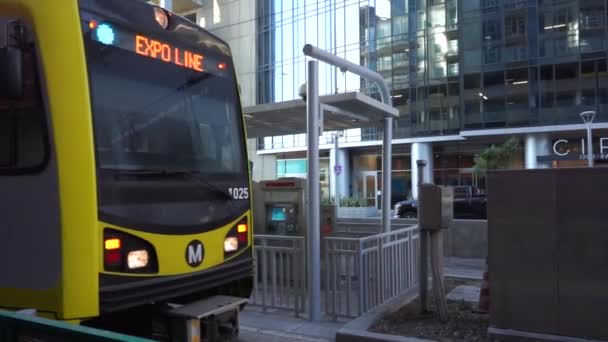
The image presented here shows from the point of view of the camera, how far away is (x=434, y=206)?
18.9ft

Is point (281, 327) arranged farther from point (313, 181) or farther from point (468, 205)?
point (468, 205)

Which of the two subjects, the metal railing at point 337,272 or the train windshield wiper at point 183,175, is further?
the metal railing at point 337,272

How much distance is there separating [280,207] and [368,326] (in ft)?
11.4

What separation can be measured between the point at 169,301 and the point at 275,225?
14.2 ft

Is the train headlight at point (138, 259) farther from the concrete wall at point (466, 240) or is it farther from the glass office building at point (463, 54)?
the glass office building at point (463, 54)

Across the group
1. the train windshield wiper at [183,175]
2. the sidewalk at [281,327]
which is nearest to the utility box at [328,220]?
the sidewalk at [281,327]

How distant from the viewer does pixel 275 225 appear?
8.79m

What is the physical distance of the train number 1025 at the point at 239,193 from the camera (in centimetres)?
496

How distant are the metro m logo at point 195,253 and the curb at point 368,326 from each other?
172 cm

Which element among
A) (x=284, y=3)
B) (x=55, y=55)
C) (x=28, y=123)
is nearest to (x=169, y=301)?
(x=28, y=123)

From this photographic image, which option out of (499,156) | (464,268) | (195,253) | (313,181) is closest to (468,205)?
(499,156)

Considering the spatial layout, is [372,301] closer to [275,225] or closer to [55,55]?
[275,225]

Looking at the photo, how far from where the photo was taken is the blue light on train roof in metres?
3.96

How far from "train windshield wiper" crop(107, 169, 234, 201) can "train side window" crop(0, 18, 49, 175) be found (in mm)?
549
